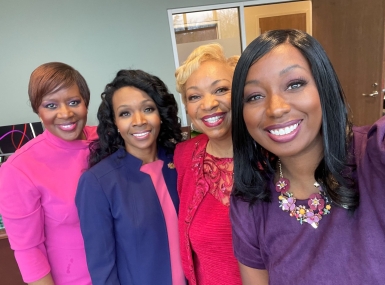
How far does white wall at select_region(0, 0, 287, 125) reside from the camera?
2945 mm

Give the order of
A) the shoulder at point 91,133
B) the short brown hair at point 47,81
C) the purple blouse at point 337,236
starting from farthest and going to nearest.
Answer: the shoulder at point 91,133, the short brown hair at point 47,81, the purple blouse at point 337,236

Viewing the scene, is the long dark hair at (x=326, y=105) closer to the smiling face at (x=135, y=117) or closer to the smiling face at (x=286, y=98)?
the smiling face at (x=286, y=98)

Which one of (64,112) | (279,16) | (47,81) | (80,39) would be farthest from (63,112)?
(279,16)

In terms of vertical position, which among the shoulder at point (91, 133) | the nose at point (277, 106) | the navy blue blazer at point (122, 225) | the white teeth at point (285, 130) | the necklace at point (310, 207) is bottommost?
the navy blue blazer at point (122, 225)

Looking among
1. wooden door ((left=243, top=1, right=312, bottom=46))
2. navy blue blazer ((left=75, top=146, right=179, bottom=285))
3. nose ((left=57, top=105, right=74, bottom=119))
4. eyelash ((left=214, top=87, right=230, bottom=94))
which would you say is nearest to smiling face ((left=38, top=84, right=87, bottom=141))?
nose ((left=57, top=105, right=74, bottom=119))

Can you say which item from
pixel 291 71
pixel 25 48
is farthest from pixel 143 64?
pixel 291 71

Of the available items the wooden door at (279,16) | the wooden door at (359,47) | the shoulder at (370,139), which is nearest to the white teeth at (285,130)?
the shoulder at (370,139)

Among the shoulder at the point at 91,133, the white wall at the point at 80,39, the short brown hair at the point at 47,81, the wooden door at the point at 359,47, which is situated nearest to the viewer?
the short brown hair at the point at 47,81

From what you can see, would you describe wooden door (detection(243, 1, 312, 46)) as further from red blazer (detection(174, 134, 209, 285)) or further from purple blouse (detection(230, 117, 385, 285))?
purple blouse (detection(230, 117, 385, 285))

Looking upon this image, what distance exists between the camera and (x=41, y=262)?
1065 millimetres

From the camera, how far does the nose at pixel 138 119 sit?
42.7 inches

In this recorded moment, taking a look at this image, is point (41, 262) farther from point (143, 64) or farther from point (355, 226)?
point (143, 64)

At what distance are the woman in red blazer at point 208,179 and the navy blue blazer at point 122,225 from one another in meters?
0.11

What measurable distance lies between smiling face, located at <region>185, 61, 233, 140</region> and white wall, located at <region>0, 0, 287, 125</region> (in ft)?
7.55
